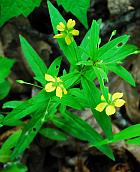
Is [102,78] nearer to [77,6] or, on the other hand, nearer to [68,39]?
[68,39]

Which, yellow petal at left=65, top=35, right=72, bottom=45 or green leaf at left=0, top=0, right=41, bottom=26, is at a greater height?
green leaf at left=0, top=0, right=41, bottom=26

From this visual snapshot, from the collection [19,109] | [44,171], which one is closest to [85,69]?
[19,109]

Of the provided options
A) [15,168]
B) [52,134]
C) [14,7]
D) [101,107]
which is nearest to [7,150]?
[15,168]

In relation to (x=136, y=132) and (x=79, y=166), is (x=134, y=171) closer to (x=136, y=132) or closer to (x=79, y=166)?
(x=79, y=166)

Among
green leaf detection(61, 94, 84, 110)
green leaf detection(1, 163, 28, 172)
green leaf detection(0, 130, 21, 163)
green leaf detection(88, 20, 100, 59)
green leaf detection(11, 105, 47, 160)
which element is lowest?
green leaf detection(1, 163, 28, 172)

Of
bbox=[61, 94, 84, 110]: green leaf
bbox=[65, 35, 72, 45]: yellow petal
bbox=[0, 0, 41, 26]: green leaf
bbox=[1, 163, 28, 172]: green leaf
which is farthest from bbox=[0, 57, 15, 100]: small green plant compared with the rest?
bbox=[65, 35, 72, 45]: yellow petal

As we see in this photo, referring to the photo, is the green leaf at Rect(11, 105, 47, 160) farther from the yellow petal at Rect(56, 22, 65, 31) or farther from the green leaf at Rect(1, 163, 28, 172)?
the yellow petal at Rect(56, 22, 65, 31)

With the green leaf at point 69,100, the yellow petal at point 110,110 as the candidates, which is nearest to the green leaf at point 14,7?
the green leaf at point 69,100
